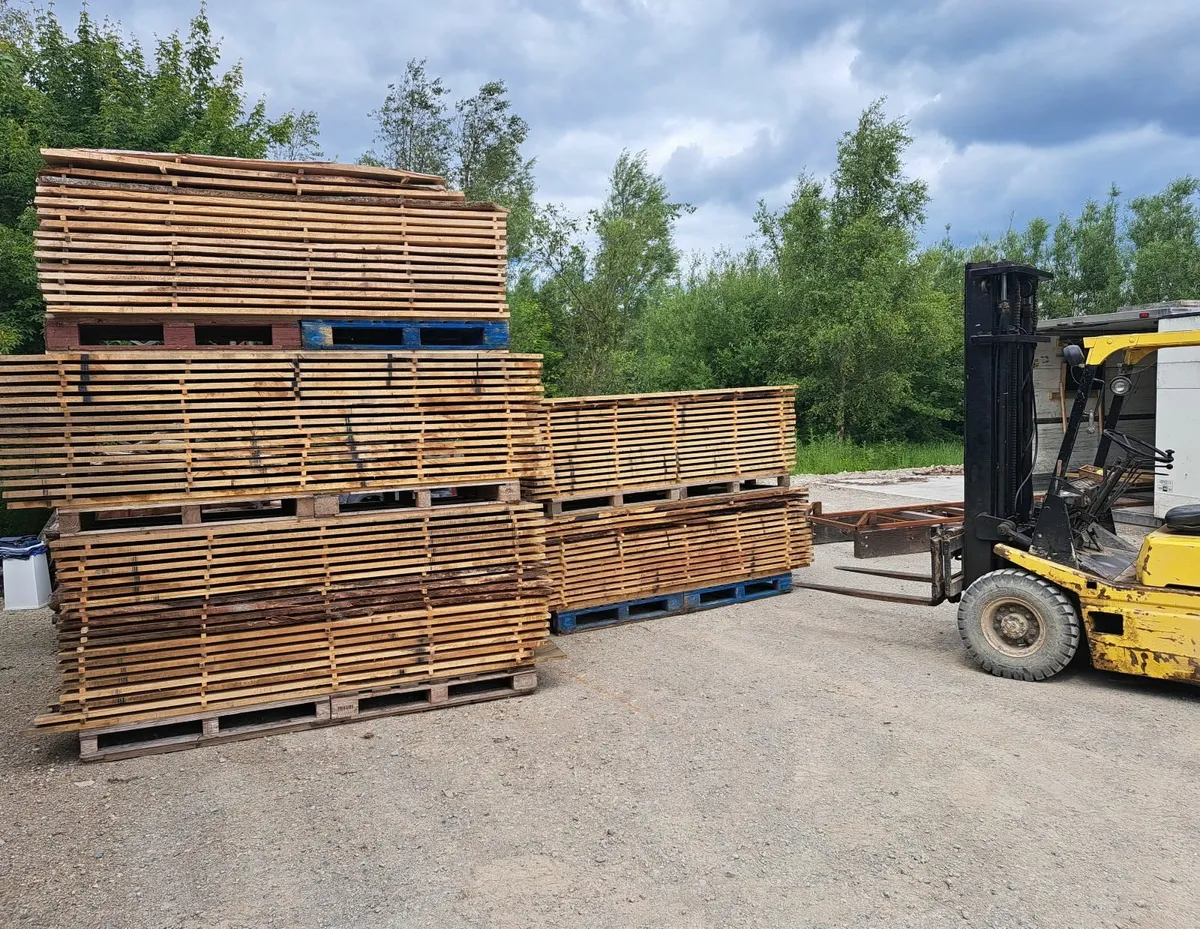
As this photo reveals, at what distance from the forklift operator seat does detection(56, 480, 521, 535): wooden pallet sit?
197 inches

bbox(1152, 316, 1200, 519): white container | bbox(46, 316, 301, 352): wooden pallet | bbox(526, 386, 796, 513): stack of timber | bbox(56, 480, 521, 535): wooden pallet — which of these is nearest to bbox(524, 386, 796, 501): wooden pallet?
bbox(526, 386, 796, 513): stack of timber

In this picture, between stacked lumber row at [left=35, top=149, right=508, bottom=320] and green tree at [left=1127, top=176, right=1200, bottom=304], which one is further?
green tree at [left=1127, top=176, right=1200, bottom=304]

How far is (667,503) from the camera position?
8.91 meters

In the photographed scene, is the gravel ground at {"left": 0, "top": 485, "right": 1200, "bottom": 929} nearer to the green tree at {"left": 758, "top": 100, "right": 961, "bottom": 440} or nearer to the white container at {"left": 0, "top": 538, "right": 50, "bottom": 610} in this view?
the white container at {"left": 0, "top": 538, "right": 50, "bottom": 610}

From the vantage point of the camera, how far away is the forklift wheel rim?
6.67 m

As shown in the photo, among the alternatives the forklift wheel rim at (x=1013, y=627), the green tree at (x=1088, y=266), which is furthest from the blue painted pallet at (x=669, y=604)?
the green tree at (x=1088, y=266)

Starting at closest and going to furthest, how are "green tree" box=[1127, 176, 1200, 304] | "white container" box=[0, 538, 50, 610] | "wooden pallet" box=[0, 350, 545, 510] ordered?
"wooden pallet" box=[0, 350, 545, 510] → "white container" box=[0, 538, 50, 610] → "green tree" box=[1127, 176, 1200, 304]

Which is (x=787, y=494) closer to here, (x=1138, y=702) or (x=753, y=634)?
(x=753, y=634)

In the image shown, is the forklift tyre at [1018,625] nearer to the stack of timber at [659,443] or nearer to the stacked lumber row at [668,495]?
the stacked lumber row at [668,495]

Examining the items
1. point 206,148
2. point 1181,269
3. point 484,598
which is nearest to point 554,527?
point 484,598

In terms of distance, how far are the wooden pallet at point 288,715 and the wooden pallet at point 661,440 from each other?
229cm

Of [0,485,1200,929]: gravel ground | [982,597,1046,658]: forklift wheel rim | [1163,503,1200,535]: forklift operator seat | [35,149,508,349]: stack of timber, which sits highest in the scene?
[35,149,508,349]: stack of timber

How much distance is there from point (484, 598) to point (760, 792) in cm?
259

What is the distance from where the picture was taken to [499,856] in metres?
4.21
